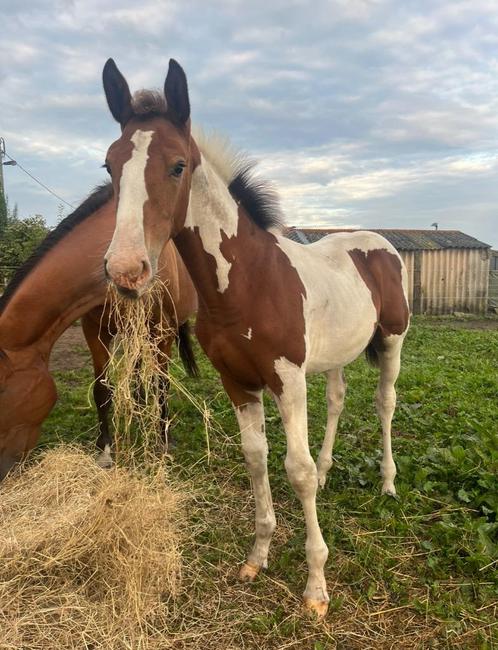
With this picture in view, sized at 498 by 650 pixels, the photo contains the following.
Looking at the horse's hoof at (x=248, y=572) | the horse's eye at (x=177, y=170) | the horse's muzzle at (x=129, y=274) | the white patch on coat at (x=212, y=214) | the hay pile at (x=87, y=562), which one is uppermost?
the horse's eye at (x=177, y=170)

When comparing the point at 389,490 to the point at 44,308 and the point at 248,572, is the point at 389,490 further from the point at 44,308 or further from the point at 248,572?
the point at 44,308

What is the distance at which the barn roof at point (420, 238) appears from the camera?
16.0 metres

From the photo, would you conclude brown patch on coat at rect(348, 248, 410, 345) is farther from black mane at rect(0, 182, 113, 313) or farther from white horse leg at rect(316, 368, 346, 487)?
black mane at rect(0, 182, 113, 313)

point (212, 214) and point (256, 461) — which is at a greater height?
point (212, 214)

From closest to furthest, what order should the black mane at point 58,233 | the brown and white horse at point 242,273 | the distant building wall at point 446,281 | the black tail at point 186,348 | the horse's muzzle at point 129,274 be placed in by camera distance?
the horse's muzzle at point 129,274, the brown and white horse at point 242,273, the black mane at point 58,233, the black tail at point 186,348, the distant building wall at point 446,281

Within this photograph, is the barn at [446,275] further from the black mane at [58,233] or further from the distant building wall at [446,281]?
the black mane at [58,233]

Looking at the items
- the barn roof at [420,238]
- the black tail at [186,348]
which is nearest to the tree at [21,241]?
the barn roof at [420,238]

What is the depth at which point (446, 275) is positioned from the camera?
52.3 ft

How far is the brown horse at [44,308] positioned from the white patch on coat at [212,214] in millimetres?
863

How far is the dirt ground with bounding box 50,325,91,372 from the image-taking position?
296 inches

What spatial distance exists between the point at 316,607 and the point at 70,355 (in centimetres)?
685

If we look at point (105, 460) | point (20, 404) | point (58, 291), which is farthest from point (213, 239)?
point (105, 460)

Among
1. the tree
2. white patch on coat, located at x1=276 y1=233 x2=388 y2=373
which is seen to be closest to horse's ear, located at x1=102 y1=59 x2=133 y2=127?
white patch on coat, located at x1=276 y1=233 x2=388 y2=373

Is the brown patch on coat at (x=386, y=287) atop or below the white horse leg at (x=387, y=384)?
atop
